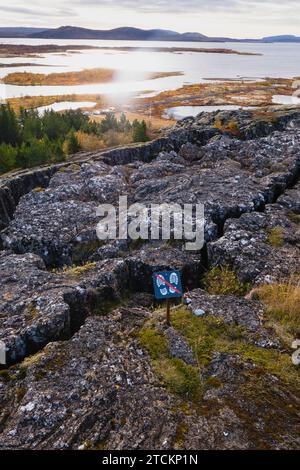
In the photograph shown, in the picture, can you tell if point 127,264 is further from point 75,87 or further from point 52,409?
point 75,87

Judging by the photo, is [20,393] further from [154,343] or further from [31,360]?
[154,343]

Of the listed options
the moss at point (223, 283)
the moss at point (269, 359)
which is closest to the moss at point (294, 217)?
the moss at point (223, 283)

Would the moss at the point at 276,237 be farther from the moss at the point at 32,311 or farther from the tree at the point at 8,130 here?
the tree at the point at 8,130

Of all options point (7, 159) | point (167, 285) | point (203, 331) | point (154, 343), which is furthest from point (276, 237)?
point (7, 159)

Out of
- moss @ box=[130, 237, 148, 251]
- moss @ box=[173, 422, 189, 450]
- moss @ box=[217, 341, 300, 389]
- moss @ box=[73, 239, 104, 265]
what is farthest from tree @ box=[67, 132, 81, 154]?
moss @ box=[173, 422, 189, 450]

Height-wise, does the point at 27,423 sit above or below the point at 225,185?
below

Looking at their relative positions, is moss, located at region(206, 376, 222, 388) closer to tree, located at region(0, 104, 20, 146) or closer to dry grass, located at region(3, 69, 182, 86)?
tree, located at region(0, 104, 20, 146)
